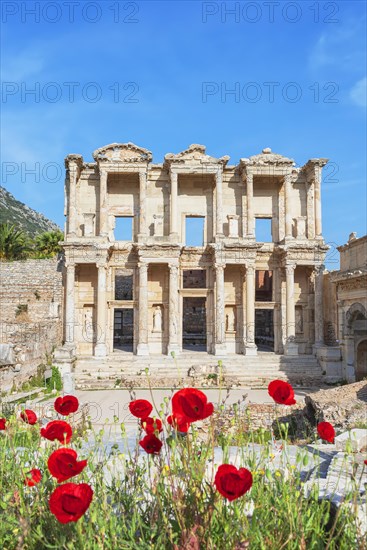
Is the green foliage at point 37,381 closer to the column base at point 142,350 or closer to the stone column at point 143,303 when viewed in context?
the column base at point 142,350

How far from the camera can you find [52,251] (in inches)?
1535

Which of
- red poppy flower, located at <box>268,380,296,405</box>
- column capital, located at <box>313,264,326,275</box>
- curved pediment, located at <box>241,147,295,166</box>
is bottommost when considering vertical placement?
red poppy flower, located at <box>268,380,296,405</box>

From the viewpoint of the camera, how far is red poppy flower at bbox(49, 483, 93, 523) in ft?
7.72

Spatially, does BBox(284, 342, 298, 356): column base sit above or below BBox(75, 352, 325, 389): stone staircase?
above

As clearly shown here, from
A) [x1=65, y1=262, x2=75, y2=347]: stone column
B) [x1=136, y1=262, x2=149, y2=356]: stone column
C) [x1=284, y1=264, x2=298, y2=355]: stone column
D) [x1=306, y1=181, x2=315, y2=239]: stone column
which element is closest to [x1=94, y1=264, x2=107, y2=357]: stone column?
[x1=65, y1=262, x2=75, y2=347]: stone column

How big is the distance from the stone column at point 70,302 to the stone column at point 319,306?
41.8 ft

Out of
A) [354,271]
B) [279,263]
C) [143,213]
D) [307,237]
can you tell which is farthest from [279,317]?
[143,213]

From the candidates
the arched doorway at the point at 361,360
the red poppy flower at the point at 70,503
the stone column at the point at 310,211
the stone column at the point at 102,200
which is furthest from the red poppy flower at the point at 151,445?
the stone column at the point at 310,211

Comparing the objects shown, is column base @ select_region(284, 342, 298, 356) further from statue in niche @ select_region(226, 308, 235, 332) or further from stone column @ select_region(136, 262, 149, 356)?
stone column @ select_region(136, 262, 149, 356)

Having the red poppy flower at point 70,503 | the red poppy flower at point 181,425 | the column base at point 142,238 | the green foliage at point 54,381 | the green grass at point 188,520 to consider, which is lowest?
the green foliage at point 54,381

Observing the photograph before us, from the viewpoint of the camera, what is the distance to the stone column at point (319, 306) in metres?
24.6

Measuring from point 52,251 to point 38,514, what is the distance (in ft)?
121

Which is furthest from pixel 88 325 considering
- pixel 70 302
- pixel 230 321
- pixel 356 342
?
pixel 356 342

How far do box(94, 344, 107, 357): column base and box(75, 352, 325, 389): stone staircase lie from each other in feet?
1.38
